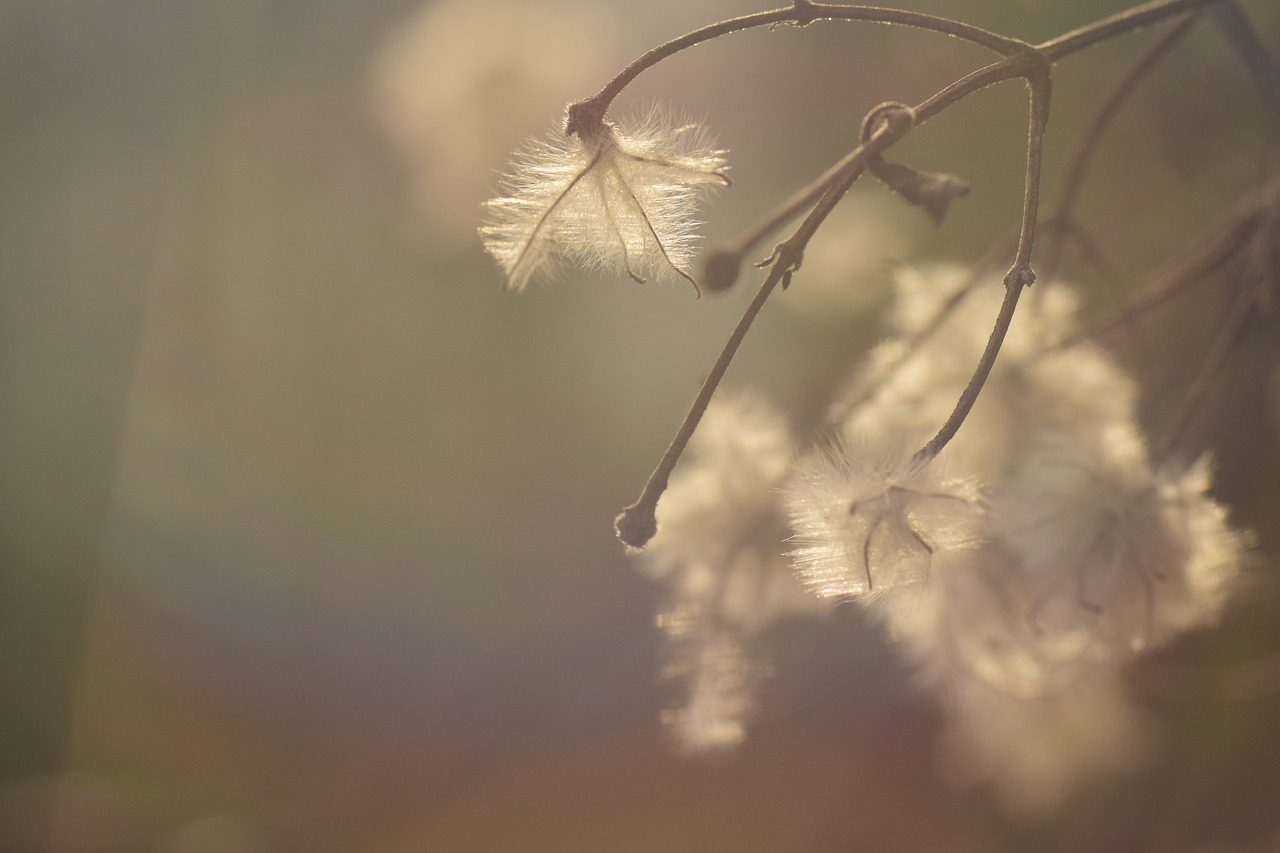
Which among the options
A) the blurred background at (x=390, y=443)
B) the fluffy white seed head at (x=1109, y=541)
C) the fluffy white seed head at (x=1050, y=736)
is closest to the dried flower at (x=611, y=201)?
the fluffy white seed head at (x=1109, y=541)

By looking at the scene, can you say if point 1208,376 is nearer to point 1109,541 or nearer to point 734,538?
point 1109,541

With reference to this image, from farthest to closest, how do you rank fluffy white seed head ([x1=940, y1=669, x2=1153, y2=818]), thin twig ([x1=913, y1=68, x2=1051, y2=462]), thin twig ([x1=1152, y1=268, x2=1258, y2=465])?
fluffy white seed head ([x1=940, y1=669, x2=1153, y2=818]) → thin twig ([x1=1152, y1=268, x2=1258, y2=465]) → thin twig ([x1=913, y1=68, x2=1051, y2=462])

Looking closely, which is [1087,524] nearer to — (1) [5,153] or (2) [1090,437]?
(2) [1090,437]

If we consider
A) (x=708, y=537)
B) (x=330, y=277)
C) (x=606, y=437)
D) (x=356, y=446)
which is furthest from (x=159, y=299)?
(x=708, y=537)

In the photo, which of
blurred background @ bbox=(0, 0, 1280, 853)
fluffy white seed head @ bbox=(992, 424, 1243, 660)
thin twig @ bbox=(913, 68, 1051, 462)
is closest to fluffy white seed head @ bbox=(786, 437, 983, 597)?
thin twig @ bbox=(913, 68, 1051, 462)

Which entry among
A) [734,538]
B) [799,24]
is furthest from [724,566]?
[799,24]

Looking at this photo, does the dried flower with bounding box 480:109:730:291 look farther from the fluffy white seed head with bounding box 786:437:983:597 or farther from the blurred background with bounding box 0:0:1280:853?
the blurred background with bounding box 0:0:1280:853

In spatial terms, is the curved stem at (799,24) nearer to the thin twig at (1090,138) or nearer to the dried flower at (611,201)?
the dried flower at (611,201)
